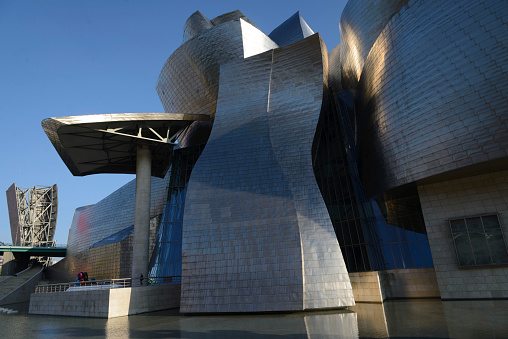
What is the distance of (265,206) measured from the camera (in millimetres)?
14992

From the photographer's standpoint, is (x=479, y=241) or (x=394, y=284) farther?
(x=394, y=284)

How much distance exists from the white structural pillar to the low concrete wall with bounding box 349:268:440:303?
1119 centimetres

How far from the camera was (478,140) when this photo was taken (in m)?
13.6

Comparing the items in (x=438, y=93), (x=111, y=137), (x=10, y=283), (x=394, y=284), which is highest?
(x=111, y=137)

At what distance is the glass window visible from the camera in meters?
14.4

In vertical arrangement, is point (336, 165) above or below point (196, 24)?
below

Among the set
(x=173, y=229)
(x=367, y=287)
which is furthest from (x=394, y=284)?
(x=173, y=229)

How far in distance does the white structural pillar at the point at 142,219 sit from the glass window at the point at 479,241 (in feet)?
52.4

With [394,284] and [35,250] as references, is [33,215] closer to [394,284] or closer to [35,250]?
[35,250]

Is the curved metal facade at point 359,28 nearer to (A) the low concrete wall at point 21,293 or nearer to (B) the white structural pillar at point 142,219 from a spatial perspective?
(B) the white structural pillar at point 142,219

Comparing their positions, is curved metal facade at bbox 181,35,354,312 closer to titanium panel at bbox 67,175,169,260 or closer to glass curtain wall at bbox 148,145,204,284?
glass curtain wall at bbox 148,145,204,284

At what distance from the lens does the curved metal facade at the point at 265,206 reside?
13.1 meters

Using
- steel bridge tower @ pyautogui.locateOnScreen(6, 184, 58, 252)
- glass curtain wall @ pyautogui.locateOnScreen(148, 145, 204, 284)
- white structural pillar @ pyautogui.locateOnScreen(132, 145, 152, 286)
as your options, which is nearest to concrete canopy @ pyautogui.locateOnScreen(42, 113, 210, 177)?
white structural pillar @ pyautogui.locateOnScreen(132, 145, 152, 286)

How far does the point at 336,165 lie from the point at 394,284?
8350 millimetres
